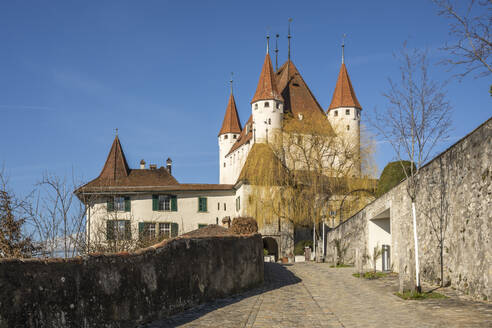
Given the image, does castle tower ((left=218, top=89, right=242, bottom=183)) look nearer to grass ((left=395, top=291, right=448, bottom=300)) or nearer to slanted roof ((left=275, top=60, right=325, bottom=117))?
slanted roof ((left=275, top=60, right=325, bottom=117))

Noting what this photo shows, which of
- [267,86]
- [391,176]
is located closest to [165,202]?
[267,86]

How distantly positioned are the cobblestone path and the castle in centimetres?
2465

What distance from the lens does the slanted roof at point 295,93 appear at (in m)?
55.9

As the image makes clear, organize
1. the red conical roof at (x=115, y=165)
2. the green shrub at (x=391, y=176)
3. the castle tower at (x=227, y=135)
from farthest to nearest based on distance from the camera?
1. the castle tower at (x=227, y=135)
2. the red conical roof at (x=115, y=165)
3. the green shrub at (x=391, y=176)

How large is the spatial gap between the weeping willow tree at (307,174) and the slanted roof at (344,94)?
17634 mm

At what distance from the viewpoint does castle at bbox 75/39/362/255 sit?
1720 inches

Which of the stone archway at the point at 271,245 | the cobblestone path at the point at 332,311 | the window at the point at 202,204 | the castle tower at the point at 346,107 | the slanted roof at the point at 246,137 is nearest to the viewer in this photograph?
the cobblestone path at the point at 332,311

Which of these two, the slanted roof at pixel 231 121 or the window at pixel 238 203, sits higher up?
the slanted roof at pixel 231 121

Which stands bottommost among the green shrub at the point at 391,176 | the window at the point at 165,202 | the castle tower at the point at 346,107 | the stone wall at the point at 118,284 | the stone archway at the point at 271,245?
the stone archway at the point at 271,245

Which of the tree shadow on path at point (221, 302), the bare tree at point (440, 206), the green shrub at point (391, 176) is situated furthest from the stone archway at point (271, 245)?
the bare tree at point (440, 206)

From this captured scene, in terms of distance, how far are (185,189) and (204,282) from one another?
3540 centimetres

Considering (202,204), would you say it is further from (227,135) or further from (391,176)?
(391,176)

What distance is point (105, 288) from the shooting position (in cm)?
724

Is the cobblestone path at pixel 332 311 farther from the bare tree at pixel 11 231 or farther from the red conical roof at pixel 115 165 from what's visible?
the red conical roof at pixel 115 165
